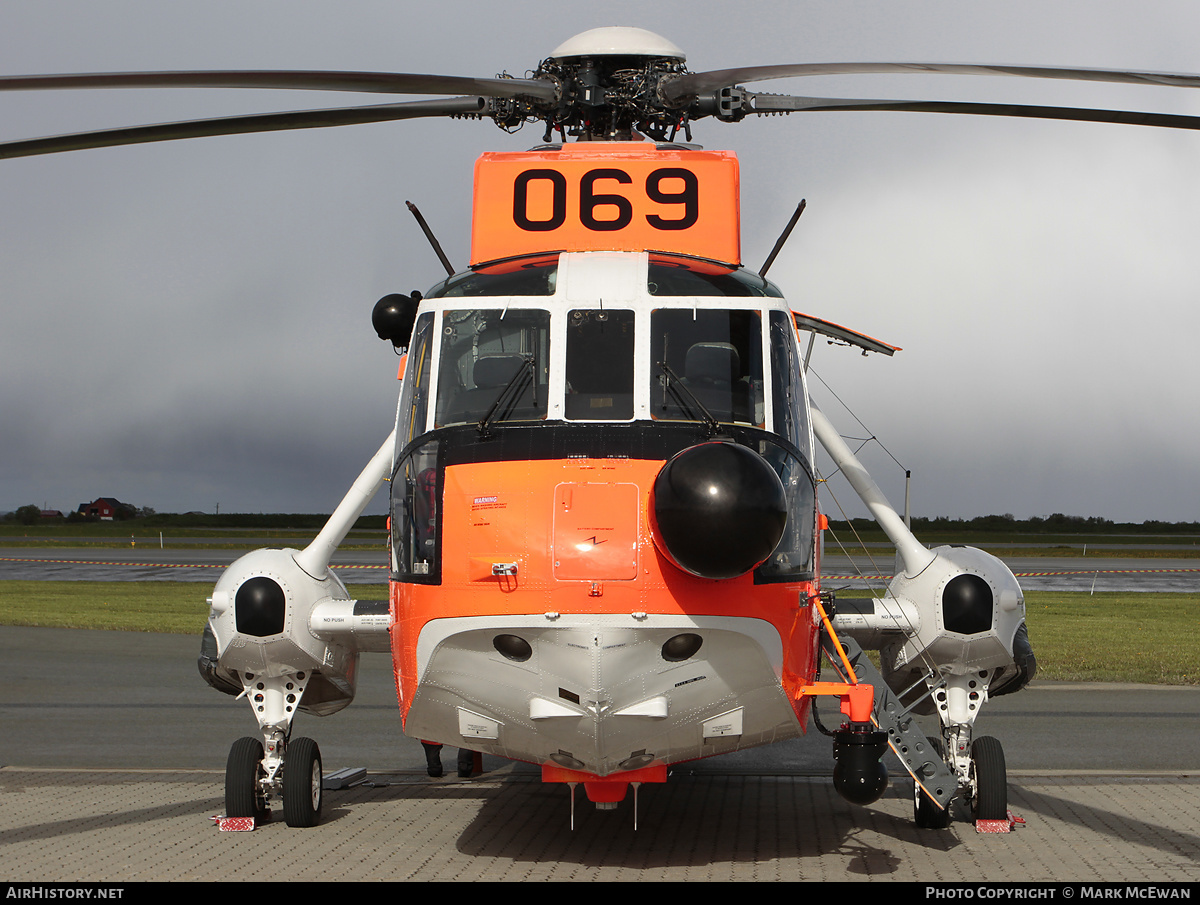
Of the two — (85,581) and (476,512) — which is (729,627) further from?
(85,581)

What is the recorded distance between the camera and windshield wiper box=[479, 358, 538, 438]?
6.53m

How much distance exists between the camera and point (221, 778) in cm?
1039

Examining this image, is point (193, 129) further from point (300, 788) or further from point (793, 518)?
point (300, 788)

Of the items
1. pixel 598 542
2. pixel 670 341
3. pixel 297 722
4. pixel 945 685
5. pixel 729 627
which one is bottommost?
pixel 297 722

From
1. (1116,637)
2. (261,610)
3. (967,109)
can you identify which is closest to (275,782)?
(261,610)

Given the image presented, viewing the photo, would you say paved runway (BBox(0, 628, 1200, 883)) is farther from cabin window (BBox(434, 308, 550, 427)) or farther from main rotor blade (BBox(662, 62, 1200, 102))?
main rotor blade (BBox(662, 62, 1200, 102))

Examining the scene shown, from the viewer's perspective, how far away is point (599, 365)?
6699 millimetres

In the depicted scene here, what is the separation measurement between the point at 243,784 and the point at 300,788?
0.41 meters

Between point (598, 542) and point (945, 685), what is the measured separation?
4.07 meters

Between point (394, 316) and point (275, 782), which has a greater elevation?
point (394, 316)

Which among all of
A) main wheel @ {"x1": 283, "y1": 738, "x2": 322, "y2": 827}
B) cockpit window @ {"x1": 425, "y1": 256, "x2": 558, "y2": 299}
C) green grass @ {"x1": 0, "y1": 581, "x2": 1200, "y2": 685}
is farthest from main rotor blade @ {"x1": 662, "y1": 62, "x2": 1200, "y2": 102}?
green grass @ {"x1": 0, "y1": 581, "x2": 1200, "y2": 685}

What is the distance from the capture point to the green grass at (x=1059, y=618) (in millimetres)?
17141

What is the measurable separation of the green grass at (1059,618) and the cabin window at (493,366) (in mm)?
12000
